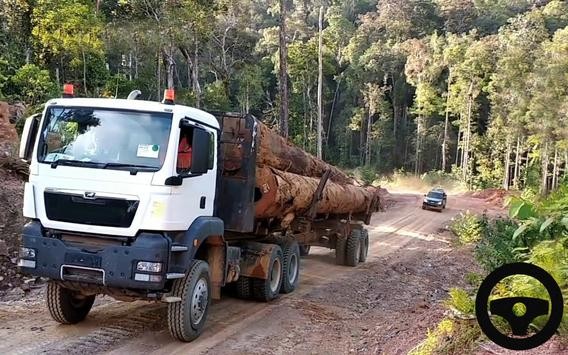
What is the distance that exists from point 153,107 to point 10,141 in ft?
30.8

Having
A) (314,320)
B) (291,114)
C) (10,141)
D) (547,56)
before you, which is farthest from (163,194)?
(291,114)

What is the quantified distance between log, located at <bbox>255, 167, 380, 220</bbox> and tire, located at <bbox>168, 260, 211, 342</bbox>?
1933 mm

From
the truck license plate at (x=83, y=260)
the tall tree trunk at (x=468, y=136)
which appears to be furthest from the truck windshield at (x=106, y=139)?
the tall tree trunk at (x=468, y=136)

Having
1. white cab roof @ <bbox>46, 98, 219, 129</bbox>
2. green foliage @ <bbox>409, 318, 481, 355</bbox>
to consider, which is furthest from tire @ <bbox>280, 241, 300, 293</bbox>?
green foliage @ <bbox>409, 318, 481, 355</bbox>

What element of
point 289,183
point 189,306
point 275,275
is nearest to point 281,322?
point 275,275

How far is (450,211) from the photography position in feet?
121

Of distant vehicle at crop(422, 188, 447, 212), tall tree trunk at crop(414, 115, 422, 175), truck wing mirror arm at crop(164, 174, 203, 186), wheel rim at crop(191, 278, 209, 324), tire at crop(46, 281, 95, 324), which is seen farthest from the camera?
tall tree trunk at crop(414, 115, 422, 175)

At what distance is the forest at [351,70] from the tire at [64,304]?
17.4 m

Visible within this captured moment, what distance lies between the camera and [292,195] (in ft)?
32.3

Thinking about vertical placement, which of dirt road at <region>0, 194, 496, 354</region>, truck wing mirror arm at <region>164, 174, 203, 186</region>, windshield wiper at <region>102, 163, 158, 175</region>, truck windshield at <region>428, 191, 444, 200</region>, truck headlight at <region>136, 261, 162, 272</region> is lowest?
dirt road at <region>0, 194, 496, 354</region>

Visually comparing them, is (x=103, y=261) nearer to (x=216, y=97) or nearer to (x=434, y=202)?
(x=434, y=202)

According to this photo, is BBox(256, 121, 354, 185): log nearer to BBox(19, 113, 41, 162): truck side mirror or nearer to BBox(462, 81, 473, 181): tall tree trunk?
BBox(19, 113, 41, 162): truck side mirror

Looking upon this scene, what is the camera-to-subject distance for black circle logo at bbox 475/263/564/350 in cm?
134

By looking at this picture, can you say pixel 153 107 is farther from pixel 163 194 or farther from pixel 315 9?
pixel 315 9
